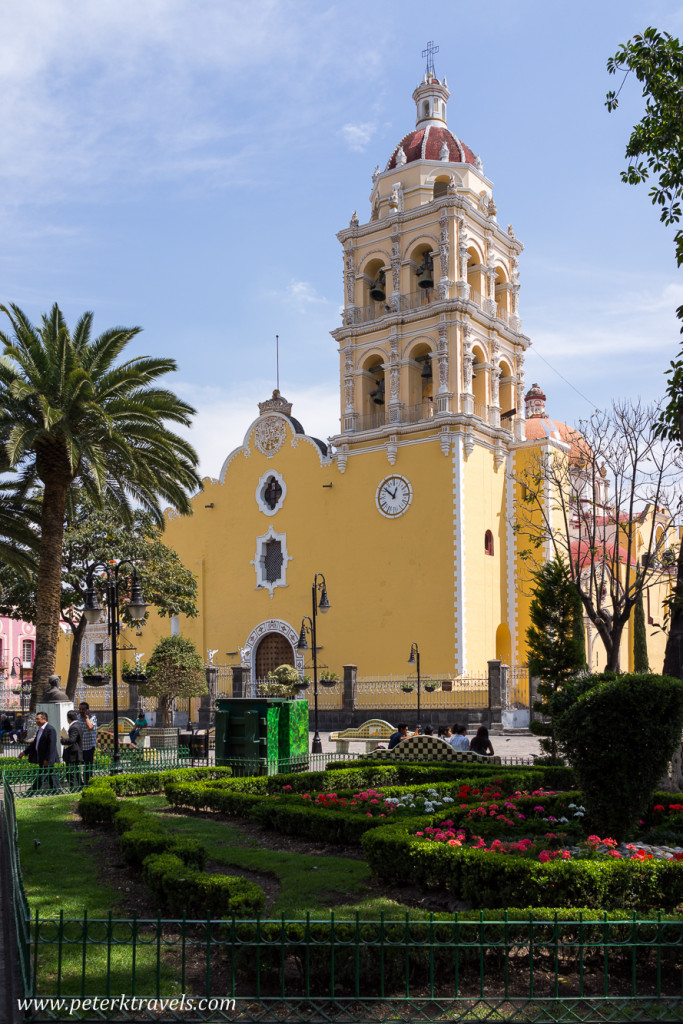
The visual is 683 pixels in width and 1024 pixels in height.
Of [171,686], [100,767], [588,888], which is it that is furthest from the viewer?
[171,686]

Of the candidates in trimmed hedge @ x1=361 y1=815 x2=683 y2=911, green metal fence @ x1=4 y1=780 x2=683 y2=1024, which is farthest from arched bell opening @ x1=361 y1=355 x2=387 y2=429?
green metal fence @ x1=4 y1=780 x2=683 y2=1024

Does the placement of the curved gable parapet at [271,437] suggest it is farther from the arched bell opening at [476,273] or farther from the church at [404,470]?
the arched bell opening at [476,273]

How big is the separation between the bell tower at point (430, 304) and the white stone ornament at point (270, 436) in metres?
3.36

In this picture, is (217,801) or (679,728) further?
(217,801)

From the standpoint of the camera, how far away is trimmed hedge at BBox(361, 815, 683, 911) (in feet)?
22.2

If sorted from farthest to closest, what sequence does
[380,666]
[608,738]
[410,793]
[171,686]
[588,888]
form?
[380,666], [171,686], [410,793], [608,738], [588,888]

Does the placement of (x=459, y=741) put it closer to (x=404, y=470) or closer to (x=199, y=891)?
(x=199, y=891)

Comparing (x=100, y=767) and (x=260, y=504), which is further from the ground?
(x=260, y=504)

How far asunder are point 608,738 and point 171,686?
21394mm

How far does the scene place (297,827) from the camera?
10930mm

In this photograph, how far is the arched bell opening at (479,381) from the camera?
110 feet

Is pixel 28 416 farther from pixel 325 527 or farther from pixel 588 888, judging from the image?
pixel 325 527

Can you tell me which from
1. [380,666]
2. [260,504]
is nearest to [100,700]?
[260,504]

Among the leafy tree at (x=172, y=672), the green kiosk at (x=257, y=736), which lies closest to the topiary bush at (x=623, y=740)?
the green kiosk at (x=257, y=736)
